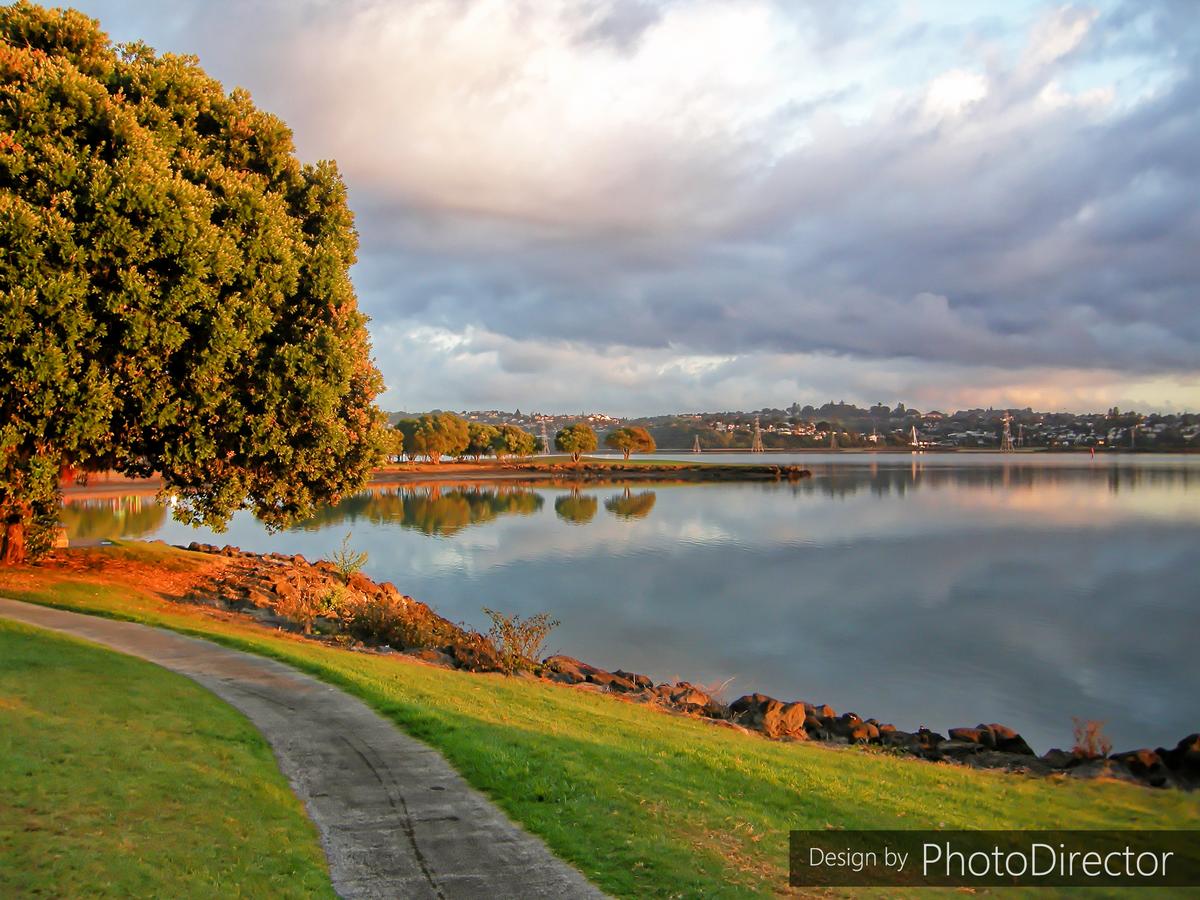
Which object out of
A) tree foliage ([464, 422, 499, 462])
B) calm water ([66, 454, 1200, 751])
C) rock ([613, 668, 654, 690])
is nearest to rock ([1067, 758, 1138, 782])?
calm water ([66, 454, 1200, 751])

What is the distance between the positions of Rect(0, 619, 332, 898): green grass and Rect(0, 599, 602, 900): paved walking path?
33 cm

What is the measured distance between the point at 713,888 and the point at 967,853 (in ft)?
12.6

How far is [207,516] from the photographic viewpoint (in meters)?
22.8

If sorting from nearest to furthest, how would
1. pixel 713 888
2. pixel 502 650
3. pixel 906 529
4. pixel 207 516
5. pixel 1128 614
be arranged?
pixel 713 888 < pixel 502 650 < pixel 207 516 < pixel 1128 614 < pixel 906 529

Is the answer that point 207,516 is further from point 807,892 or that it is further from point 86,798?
point 807,892

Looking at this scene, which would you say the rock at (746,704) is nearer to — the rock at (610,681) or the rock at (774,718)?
the rock at (774,718)

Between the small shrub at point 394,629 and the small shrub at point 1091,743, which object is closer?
the small shrub at point 1091,743

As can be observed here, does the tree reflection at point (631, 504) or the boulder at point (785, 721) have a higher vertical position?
the boulder at point (785, 721)

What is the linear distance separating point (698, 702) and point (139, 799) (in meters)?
13.1

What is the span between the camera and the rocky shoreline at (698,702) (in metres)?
15.6

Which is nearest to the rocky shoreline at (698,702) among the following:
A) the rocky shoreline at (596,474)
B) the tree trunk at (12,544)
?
the tree trunk at (12,544)

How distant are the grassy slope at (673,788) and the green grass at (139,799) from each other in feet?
7.58

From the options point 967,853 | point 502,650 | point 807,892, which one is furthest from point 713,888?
point 502,650

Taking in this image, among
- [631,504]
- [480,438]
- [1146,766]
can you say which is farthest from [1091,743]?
[480,438]
